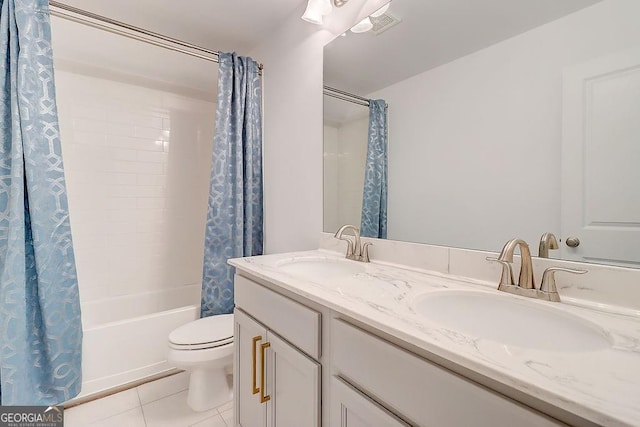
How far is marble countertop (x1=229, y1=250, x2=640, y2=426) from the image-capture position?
357 mm

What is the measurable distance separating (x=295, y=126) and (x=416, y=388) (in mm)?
1573

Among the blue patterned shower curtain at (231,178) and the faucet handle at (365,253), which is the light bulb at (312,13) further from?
the faucet handle at (365,253)

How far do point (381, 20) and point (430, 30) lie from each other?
0.89 feet

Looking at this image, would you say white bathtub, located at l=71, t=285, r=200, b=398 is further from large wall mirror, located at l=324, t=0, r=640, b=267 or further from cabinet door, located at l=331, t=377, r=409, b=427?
large wall mirror, located at l=324, t=0, r=640, b=267

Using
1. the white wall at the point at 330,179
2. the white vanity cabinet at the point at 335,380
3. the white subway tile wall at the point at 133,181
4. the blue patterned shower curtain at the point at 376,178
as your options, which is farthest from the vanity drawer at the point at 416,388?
the white subway tile wall at the point at 133,181

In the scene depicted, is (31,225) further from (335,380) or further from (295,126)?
(335,380)

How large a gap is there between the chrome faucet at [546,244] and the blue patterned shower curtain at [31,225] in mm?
2088

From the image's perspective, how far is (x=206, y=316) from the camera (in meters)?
1.88

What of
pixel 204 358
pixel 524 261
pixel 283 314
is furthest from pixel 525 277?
pixel 204 358

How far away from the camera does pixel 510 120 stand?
2.97 ft

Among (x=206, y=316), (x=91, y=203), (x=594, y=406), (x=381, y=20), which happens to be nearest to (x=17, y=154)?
(x=91, y=203)

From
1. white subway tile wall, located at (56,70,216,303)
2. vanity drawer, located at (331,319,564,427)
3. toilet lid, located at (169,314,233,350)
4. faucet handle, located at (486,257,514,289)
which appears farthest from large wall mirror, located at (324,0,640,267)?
white subway tile wall, located at (56,70,216,303)

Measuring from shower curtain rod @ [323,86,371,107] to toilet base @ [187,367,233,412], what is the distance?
160 centimetres

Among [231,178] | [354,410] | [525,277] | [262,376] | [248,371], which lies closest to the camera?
[354,410]
